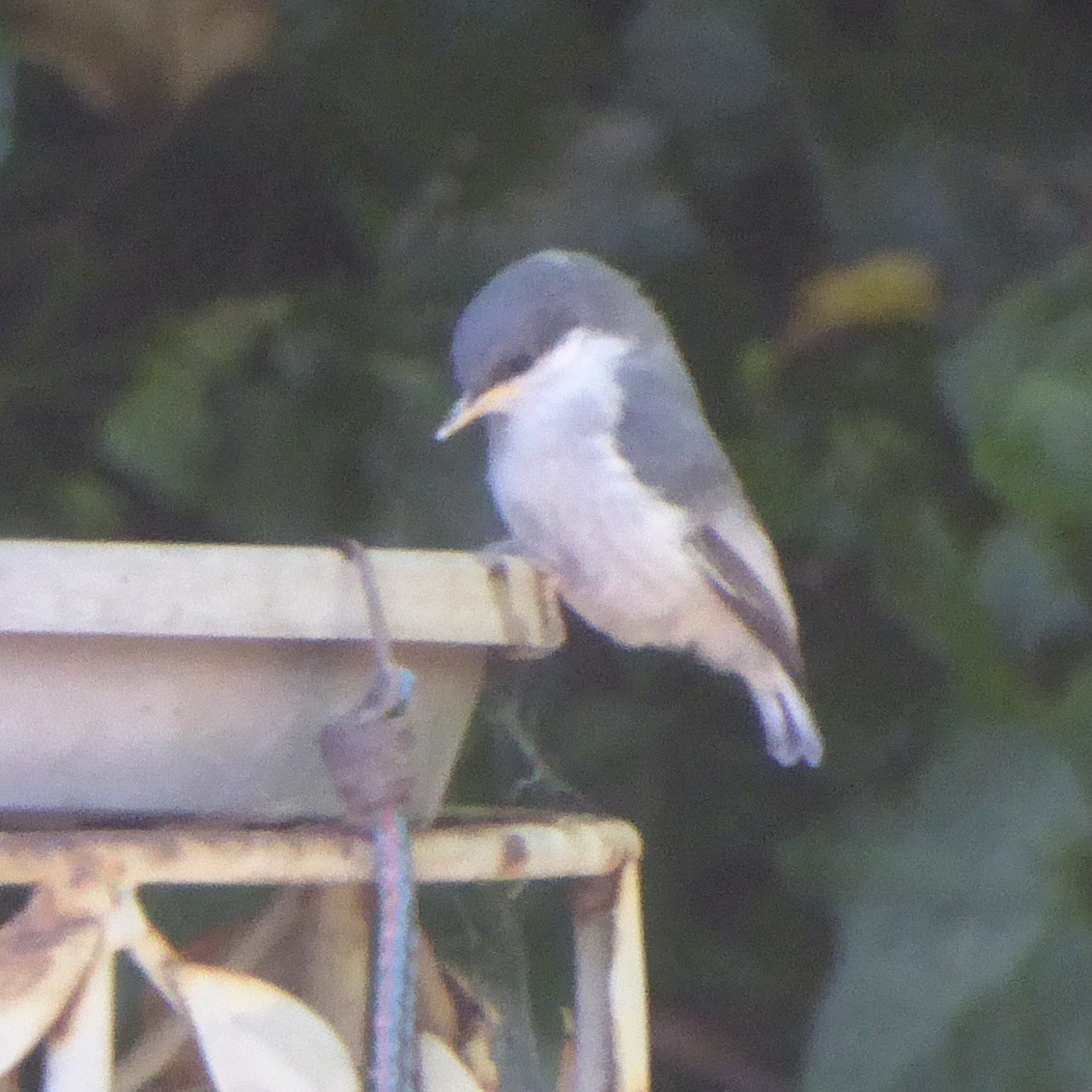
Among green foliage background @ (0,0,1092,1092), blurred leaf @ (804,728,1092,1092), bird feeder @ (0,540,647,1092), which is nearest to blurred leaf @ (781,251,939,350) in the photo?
green foliage background @ (0,0,1092,1092)

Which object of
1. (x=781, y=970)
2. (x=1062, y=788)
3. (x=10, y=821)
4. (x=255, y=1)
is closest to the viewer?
(x=10, y=821)

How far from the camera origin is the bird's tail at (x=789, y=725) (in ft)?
4.51

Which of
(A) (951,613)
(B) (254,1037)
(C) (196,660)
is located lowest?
(B) (254,1037)

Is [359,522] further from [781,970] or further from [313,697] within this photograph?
[313,697]

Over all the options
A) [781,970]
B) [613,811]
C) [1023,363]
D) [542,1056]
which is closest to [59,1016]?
[542,1056]

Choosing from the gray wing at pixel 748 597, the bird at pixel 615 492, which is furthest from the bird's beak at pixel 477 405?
the gray wing at pixel 748 597

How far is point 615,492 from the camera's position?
132cm

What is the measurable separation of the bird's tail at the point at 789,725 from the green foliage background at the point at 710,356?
0.05 metres

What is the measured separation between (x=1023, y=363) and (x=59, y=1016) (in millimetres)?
818

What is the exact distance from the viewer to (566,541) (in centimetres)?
132

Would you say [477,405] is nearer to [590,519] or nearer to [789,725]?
[590,519]

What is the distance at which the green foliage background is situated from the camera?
1225 mm

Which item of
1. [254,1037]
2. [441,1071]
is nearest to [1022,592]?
[441,1071]

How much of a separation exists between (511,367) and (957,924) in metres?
0.47
